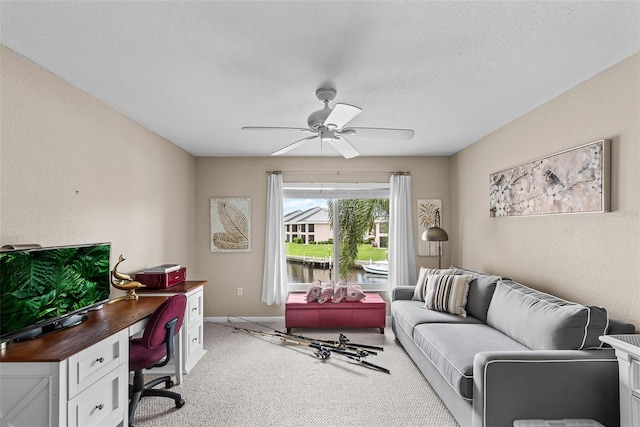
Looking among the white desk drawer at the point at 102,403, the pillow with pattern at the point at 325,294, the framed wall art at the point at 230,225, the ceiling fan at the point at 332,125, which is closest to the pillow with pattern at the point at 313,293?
the pillow with pattern at the point at 325,294

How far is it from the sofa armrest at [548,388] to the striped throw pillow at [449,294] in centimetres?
142

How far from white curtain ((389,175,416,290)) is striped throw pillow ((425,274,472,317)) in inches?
44.3

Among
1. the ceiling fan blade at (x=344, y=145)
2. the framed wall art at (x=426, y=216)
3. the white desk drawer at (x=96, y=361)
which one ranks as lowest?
the white desk drawer at (x=96, y=361)

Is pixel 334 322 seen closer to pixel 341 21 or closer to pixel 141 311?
pixel 141 311

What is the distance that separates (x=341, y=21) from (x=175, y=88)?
1457mm

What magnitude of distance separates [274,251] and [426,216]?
231 cm

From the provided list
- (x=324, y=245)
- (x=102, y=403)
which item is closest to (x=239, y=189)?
(x=324, y=245)

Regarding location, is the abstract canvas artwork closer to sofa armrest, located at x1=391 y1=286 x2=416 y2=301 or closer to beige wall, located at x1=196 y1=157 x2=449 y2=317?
sofa armrest, located at x1=391 y1=286 x2=416 y2=301

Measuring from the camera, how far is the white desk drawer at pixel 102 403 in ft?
5.75

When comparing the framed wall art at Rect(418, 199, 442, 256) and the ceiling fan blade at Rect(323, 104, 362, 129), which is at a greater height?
the ceiling fan blade at Rect(323, 104, 362, 129)

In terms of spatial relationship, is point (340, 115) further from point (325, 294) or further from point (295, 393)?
point (325, 294)

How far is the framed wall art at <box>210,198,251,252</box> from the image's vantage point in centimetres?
502

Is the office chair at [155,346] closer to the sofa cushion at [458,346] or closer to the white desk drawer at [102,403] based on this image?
the white desk drawer at [102,403]

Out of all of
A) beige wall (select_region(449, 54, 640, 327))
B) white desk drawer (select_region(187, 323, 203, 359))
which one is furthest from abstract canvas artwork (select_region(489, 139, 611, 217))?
white desk drawer (select_region(187, 323, 203, 359))
